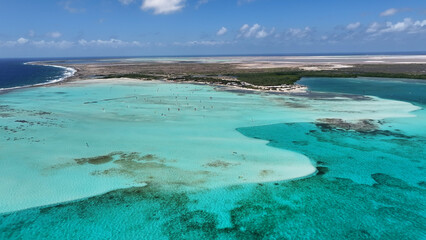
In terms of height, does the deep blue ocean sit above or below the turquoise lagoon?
above

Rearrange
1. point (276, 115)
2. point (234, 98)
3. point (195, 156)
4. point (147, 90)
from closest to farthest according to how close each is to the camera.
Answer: point (195, 156) < point (276, 115) < point (234, 98) < point (147, 90)

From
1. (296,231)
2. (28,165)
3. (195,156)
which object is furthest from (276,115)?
(28,165)

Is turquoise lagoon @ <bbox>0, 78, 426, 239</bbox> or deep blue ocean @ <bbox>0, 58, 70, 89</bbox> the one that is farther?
deep blue ocean @ <bbox>0, 58, 70, 89</bbox>

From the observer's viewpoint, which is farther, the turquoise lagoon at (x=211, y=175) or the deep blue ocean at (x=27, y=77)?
the deep blue ocean at (x=27, y=77)

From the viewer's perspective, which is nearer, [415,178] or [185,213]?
[185,213]

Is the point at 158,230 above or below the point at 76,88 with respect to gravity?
below

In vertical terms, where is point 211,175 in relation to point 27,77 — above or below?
below

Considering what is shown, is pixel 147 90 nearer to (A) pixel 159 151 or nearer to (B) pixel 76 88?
(B) pixel 76 88

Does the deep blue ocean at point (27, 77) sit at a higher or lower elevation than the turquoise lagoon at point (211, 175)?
higher
